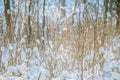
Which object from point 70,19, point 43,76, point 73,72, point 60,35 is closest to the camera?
point 43,76

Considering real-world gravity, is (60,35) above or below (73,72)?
above

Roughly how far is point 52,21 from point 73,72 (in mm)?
1402

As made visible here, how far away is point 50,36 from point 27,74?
112 centimetres

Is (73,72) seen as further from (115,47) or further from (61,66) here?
(115,47)

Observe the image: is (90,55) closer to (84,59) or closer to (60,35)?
(84,59)

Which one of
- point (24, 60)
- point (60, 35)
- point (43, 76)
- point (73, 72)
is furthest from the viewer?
point (60, 35)

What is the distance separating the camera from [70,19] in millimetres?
4547

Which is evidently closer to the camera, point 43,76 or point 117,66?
point 43,76

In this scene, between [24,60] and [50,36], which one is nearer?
[24,60]

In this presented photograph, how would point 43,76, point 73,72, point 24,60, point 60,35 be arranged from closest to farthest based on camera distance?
point 43,76, point 73,72, point 24,60, point 60,35

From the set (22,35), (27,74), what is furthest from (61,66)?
(22,35)

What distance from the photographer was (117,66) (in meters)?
3.74

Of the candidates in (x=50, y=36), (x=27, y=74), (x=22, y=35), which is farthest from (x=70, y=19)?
(x=27, y=74)

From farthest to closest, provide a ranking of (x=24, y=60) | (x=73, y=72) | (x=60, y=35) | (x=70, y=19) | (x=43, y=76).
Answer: (x=70, y=19) → (x=60, y=35) → (x=24, y=60) → (x=73, y=72) → (x=43, y=76)
